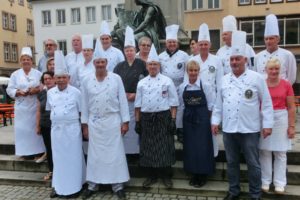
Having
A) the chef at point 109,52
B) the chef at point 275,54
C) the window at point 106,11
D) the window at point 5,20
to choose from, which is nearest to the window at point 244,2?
the window at point 106,11

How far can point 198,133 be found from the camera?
5137 mm

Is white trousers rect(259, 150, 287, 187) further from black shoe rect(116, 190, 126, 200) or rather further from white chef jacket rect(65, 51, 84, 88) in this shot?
white chef jacket rect(65, 51, 84, 88)

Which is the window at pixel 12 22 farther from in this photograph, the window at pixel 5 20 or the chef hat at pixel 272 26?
the chef hat at pixel 272 26

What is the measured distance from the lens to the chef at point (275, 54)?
5.11 meters

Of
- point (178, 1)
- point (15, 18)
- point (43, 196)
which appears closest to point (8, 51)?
point (15, 18)

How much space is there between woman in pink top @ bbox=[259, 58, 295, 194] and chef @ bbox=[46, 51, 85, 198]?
2.49 meters

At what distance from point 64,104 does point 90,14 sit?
35.3 m

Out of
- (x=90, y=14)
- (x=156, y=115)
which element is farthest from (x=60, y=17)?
(x=156, y=115)

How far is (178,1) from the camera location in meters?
8.73

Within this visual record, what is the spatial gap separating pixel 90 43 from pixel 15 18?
39.7 meters

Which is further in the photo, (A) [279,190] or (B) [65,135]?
(B) [65,135]

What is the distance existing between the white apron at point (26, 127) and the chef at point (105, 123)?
136cm

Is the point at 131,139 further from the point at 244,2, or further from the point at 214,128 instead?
the point at 244,2

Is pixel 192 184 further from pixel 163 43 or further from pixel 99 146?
pixel 163 43
